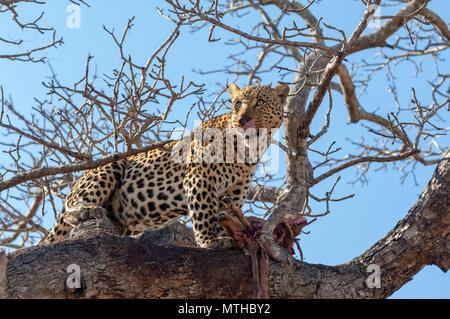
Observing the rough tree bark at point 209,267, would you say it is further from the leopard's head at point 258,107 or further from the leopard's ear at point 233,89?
the leopard's ear at point 233,89

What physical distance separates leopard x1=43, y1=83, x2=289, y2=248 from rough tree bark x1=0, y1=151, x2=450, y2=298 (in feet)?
4.54

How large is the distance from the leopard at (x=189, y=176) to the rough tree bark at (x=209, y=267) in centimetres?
138

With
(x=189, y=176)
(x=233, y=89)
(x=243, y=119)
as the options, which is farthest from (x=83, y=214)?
(x=233, y=89)

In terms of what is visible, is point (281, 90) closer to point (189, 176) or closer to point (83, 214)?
point (189, 176)

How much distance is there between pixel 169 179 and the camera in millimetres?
7125

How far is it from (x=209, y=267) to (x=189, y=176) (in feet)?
6.04

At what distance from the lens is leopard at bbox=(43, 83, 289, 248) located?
268 inches

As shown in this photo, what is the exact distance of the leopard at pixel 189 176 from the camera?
6.81 meters

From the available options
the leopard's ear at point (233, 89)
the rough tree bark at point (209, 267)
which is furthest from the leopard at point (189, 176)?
the rough tree bark at point (209, 267)

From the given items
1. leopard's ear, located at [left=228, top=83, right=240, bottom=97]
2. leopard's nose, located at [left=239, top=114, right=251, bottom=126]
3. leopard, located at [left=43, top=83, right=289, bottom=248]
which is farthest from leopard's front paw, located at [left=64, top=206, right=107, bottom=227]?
leopard's ear, located at [left=228, top=83, right=240, bottom=97]

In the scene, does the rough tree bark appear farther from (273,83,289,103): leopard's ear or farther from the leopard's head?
(273,83,289,103): leopard's ear

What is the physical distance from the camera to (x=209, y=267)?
5180mm
